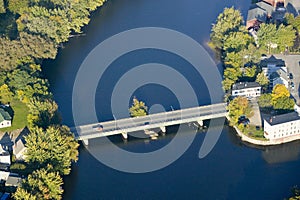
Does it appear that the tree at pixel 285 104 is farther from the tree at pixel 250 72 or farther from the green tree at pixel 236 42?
the green tree at pixel 236 42

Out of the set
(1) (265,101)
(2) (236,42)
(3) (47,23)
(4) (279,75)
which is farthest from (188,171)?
(3) (47,23)

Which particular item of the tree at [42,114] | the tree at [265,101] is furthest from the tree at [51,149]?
the tree at [265,101]

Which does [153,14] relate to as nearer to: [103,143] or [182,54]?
[182,54]

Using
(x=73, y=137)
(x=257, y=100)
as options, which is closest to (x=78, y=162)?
(x=73, y=137)

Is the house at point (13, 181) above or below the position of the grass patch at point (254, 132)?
below

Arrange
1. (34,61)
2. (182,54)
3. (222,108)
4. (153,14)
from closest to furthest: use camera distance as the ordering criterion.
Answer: (222,108) → (34,61) → (182,54) → (153,14)

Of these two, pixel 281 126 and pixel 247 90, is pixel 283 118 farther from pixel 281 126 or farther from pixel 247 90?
pixel 247 90
